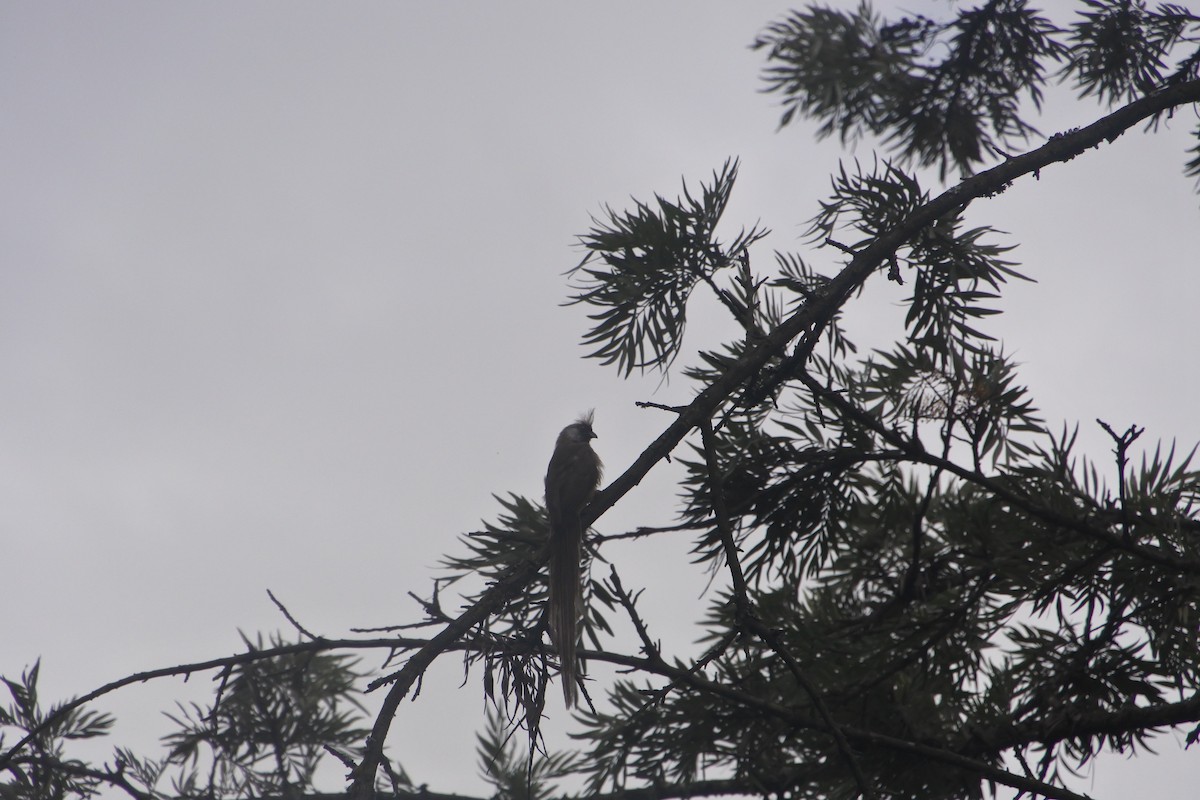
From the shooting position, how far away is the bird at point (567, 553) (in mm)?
3350

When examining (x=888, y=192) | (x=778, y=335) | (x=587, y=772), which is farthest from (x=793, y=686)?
(x=888, y=192)

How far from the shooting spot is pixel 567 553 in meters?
3.83

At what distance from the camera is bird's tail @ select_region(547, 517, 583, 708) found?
3.28 meters

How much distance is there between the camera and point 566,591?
3766 millimetres

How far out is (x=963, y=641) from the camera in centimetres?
355

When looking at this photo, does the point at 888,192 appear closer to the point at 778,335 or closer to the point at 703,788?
the point at 778,335

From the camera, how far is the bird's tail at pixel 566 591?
3.28m

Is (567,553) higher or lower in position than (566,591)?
higher

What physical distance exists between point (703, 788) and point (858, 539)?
51.3 inches

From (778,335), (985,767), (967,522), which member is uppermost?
(778,335)

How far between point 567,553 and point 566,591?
0.49ft

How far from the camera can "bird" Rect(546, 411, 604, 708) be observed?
3350 mm

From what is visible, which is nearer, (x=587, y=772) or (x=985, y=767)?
(x=985, y=767)

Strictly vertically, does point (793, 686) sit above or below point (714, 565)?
below
